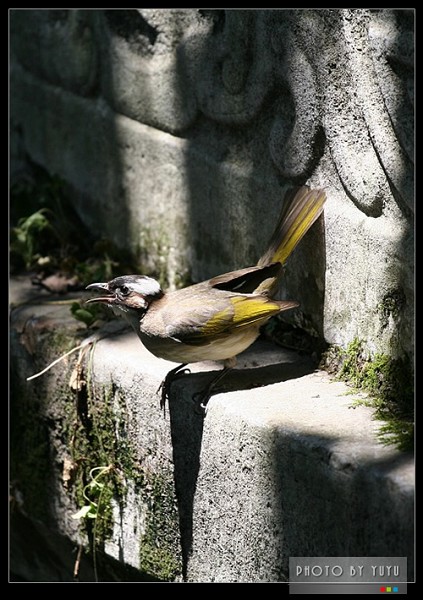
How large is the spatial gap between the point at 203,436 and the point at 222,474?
0.19 m

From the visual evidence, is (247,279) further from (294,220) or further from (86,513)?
(86,513)

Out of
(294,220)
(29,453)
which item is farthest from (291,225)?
(29,453)

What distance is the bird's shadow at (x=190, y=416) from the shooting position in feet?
14.5

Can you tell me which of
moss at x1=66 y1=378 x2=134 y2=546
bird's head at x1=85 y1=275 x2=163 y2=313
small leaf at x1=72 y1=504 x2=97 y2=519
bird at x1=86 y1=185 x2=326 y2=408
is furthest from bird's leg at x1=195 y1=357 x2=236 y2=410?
small leaf at x1=72 y1=504 x2=97 y2=519

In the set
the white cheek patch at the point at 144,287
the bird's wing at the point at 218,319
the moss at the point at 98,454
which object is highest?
the white cheek patch at the point at 144,287

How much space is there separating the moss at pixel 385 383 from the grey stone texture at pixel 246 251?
55 millimetres

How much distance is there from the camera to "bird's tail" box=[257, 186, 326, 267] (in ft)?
14.2

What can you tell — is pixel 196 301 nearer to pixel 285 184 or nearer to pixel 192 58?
pixel 285 184

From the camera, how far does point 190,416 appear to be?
14.6 ft

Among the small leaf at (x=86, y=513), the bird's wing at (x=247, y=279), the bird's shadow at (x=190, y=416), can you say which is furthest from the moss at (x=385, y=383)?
the small leaf at (x=86, y=513)

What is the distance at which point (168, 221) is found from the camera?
18.2 feet

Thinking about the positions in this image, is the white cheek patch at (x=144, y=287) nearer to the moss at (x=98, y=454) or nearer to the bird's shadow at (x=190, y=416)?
the bird's shadow at (x=190, y=416)

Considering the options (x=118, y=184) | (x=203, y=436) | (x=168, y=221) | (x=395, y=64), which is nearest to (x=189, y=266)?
(x=168, y=221)

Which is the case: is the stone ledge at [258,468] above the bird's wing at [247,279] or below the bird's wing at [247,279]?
below
